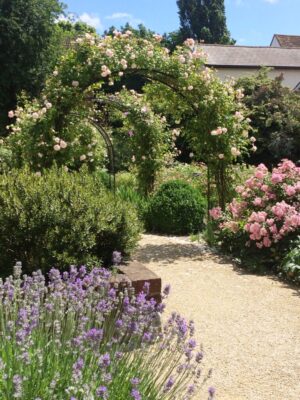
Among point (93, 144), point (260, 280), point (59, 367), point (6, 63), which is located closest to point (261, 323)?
point (260, 280)

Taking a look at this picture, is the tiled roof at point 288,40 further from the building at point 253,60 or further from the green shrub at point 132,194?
the green shrub at point 132,194

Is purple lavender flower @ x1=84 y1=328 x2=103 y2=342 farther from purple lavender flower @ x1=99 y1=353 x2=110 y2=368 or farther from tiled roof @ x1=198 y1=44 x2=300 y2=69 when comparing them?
tiled roof @ x1=198 y1=44 x2=300 y2=69

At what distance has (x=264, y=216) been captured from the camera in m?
6.32

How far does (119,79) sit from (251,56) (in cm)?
2753

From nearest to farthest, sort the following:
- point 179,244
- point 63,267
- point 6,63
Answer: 1. point 63,267
2. point 179,244
3. point 6,63

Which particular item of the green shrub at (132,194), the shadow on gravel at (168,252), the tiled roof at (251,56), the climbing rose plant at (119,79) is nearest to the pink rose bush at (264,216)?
the shadow on gravel at (168,252)

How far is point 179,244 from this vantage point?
24.5 ft

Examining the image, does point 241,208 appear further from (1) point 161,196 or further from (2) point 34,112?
(2) point 34,112

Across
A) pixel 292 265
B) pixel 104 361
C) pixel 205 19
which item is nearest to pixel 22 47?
pixel 292 265

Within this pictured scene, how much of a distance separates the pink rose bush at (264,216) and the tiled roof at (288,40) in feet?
117

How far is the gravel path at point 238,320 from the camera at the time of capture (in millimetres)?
3213

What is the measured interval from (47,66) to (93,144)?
1152cm

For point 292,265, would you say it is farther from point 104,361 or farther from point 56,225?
point 104,361

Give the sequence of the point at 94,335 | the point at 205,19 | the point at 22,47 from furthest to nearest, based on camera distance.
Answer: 1. the point at 205,19
2. the point at 22,47
3. the point at 94,335
